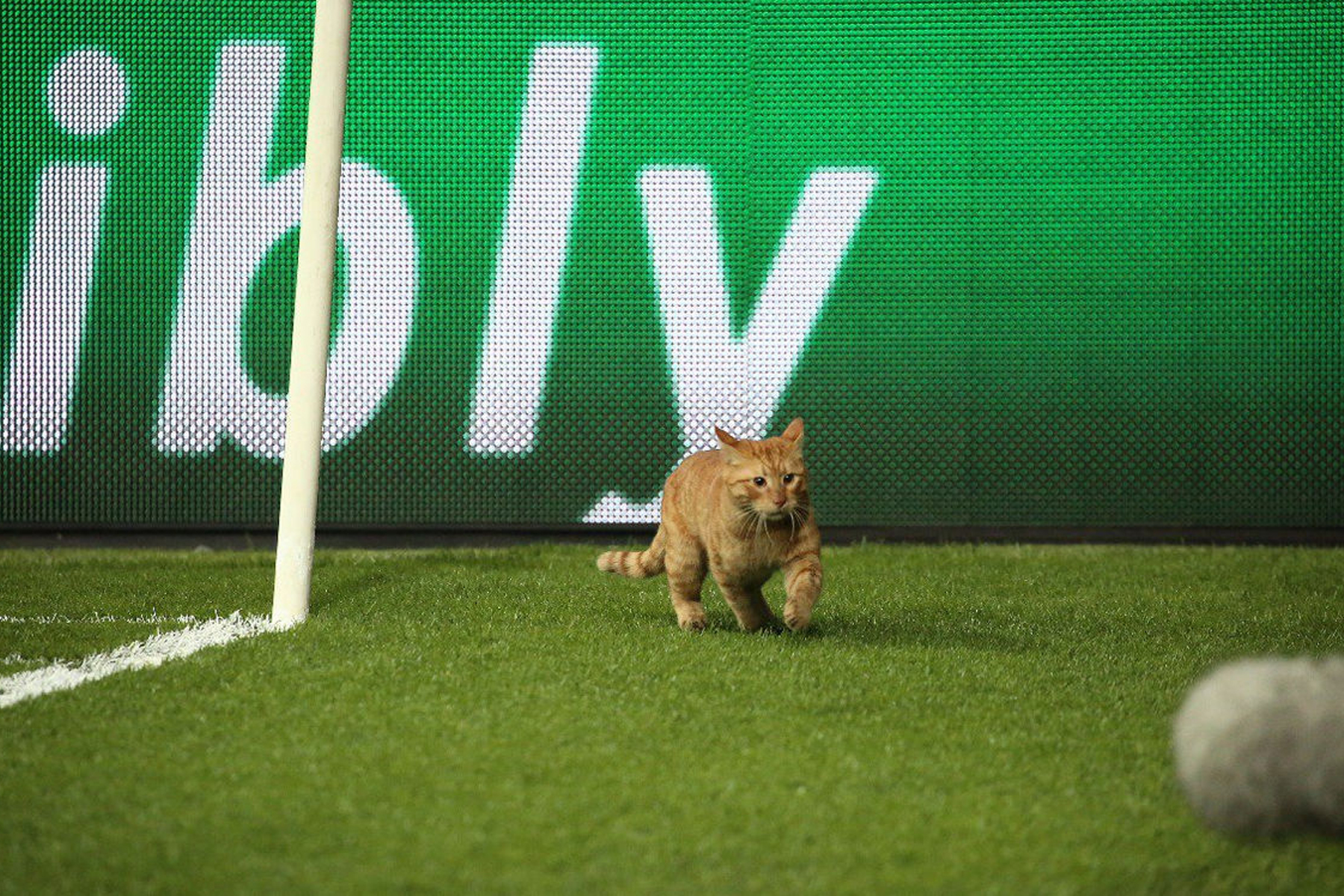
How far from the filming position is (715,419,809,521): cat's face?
308 cm

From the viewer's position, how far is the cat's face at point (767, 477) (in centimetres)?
308


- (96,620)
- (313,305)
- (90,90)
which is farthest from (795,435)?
(90,90)

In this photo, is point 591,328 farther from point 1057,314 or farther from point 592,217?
point 1057,314

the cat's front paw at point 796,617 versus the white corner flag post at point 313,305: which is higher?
the white corner flag post at point 313,305

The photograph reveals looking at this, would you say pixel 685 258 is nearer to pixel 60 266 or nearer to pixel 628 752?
pixel 60 266

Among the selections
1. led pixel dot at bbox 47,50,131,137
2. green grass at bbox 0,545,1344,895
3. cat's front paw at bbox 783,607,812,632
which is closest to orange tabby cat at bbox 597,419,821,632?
cat's front paw at bbox 783,607,812,632

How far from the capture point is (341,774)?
2.04 metres

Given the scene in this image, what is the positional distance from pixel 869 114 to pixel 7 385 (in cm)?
345

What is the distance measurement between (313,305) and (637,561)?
3.38ft

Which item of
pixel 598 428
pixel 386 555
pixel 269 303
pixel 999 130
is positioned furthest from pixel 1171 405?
pixel 269 303

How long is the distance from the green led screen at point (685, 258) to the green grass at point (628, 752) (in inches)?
56.1

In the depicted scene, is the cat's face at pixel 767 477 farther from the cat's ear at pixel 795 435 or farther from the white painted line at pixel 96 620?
the white painted line at pixel 96 620

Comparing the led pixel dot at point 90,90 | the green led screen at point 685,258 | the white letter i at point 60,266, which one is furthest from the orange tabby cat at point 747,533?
the led pixel dot at point 90,90

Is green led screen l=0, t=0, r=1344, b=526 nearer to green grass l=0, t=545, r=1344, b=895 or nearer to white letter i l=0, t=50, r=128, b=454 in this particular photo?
white letter i l=0, t=50, r=128, b=454
